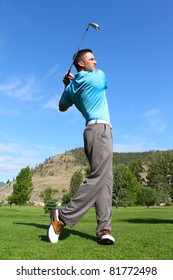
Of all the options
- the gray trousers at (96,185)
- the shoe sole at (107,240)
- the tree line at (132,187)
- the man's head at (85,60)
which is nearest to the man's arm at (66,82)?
the man's head at (85,60)

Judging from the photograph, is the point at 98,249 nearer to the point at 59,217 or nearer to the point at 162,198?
the point at 59,217

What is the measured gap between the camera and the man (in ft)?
16.4

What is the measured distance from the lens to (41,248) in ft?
13.7

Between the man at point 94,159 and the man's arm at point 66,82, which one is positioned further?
the man's arm at point 66,82

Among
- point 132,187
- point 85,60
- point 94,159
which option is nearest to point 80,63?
point 85,60

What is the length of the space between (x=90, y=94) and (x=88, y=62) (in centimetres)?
68

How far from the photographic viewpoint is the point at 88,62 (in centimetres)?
582

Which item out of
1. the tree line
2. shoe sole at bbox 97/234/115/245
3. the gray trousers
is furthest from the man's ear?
the tree line

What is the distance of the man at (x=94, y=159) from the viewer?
500 cm

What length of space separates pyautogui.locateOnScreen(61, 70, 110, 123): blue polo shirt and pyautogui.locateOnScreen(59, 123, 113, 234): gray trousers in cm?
23

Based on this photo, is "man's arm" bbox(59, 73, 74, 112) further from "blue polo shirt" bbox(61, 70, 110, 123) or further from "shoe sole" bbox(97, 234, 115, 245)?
"shoe sole" bbox(97, 234, 115, 245)

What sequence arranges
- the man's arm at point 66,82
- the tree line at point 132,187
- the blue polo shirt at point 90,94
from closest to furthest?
the blue polo shirt at point 90,94 < the man's arm at point 66,82 < the tree line at point 132,187

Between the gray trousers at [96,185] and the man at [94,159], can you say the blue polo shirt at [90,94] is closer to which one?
the man at [94,159]
